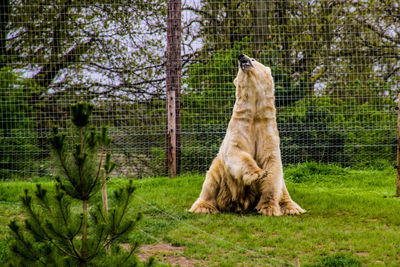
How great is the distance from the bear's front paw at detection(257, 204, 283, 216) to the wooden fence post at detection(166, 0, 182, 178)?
10.4 feet

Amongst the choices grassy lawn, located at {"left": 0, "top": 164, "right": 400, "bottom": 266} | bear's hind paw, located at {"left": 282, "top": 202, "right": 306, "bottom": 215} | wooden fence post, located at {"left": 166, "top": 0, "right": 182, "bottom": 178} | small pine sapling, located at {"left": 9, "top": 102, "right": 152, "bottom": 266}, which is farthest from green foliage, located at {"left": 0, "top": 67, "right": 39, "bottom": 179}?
small pine sapling, located at {"left": 9, "top": 102, "right": 152, "bottom": 266}

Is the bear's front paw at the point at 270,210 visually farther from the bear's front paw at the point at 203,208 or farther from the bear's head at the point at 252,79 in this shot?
the bear's head at the point at 252,79

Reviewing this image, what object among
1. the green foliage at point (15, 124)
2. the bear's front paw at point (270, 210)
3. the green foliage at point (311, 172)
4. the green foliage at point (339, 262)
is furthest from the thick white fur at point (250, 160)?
the green foliage at point (15, 124)

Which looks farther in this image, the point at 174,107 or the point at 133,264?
the point at 174,107

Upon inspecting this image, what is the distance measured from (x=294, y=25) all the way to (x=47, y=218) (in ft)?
24.8

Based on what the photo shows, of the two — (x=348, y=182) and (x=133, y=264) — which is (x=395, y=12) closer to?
(x=348, y=182)

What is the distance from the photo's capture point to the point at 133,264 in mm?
2783

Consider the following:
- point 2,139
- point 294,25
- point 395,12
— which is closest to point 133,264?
point 2,139

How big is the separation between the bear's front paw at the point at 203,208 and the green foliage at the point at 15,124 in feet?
13.5

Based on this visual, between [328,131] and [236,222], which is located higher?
Answer: [328,131]

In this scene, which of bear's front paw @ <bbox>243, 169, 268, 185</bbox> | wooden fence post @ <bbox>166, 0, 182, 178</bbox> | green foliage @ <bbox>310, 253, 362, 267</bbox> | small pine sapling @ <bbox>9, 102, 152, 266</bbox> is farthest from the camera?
wooden fence post @ <bbox>166, 0, 182, 178</bbox>

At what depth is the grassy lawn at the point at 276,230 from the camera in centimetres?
438

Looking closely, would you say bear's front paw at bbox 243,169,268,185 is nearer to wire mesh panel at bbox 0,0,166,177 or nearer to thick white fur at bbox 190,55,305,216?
thick white fur at bbox 190,55,305,216

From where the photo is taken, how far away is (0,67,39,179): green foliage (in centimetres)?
873
